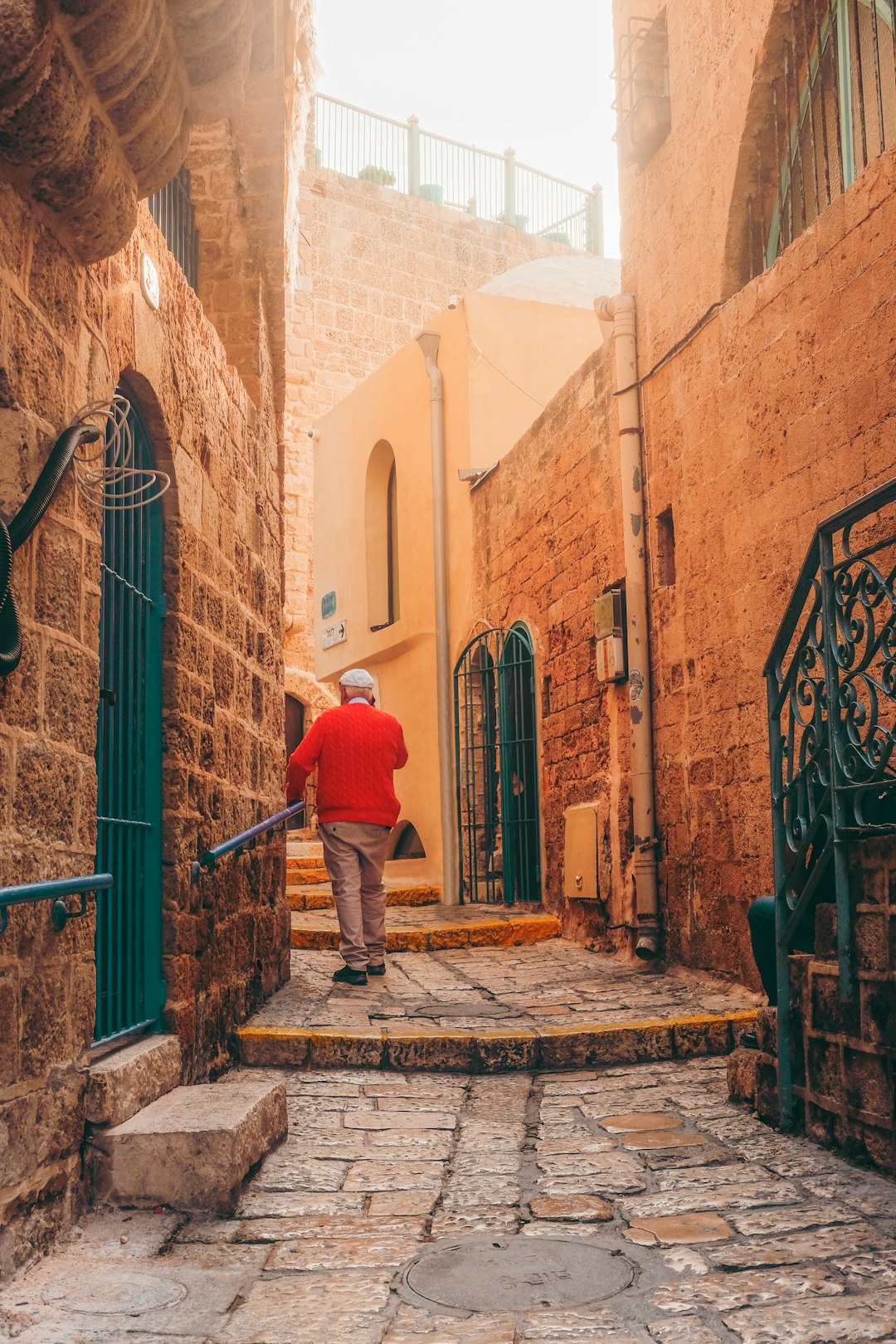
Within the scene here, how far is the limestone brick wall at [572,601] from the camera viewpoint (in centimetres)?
788

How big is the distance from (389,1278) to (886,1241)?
1.14 meters

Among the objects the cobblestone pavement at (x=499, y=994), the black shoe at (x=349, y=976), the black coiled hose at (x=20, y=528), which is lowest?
the cobblestone pavement at (x=499, y=994)

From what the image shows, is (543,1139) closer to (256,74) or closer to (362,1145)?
(362,1145)

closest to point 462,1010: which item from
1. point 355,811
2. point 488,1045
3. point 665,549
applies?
point 488,1045

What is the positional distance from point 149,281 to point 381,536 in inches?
376

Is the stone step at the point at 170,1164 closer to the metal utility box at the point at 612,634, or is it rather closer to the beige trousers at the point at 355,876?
the beige trousers at the point at 355,876

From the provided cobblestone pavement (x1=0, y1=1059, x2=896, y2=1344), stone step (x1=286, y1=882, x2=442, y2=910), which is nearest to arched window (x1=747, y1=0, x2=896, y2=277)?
cobblestone pavement (x1=0, y1=1059, x2=896, y2=1344)

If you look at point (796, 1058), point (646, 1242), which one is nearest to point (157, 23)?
point (646, 1242)

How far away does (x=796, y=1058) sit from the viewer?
13.1ft

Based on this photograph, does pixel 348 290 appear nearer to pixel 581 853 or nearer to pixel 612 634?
pixel 612 634

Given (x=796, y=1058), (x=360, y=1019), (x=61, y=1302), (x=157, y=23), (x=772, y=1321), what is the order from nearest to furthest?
1. (x=772, y=1321)
2. (x=61, y=1302)
3. (x=157, y=23)
4. (x=796, y=1058)
5. (x=360, y=1019)

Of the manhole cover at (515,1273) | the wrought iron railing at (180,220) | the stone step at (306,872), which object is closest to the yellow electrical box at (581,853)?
the stone step at (306,872)

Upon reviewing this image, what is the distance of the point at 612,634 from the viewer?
302 inches

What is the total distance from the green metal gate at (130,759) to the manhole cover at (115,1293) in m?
1.02
